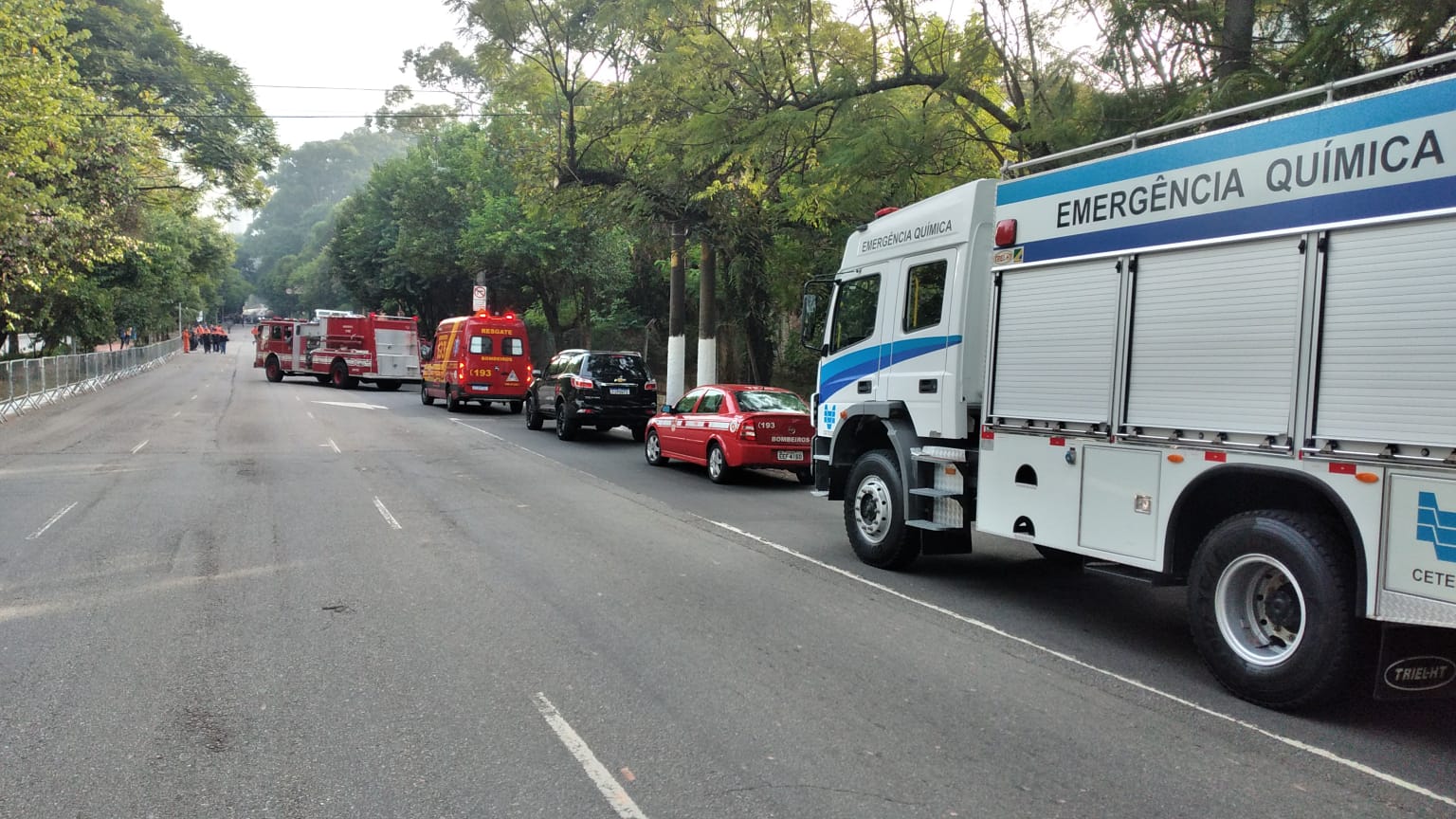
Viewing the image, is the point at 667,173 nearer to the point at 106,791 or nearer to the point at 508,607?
the point at 508,607

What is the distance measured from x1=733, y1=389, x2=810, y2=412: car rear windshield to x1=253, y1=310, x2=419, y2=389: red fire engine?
25337 mm

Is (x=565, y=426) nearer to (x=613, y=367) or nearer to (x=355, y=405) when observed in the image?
(x=613, y=367)

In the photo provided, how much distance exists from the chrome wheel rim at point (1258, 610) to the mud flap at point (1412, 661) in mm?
437

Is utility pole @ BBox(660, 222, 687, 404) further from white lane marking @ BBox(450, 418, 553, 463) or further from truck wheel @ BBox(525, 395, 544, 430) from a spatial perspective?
white lane marking @ BBox(450, 418, 553, 463)

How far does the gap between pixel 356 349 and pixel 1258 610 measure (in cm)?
3563

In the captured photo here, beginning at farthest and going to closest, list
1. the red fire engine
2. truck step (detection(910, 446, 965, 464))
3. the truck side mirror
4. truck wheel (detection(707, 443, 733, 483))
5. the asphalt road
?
the red fire engine < truck wheel (detection(707, 443, 733, 483)) < the truck side mirror < truck step (detection(910, 446, 965, 464)) < the asphalt road

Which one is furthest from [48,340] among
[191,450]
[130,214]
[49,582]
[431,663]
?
[431,663]

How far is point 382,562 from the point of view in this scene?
A: 816 centimetres

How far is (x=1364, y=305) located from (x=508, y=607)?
17.8 ft

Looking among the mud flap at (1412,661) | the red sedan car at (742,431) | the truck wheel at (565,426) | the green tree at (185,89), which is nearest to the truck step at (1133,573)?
the mud flap at (1412,661)

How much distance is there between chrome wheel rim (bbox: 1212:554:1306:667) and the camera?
516 cm

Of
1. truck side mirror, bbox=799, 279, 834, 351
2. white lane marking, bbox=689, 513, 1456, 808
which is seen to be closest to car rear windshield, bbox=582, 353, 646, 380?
truck side mirror, bbox=799, 279, 834, 351

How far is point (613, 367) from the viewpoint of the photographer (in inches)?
781

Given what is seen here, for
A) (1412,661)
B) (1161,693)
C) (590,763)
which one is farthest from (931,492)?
(590,763)
